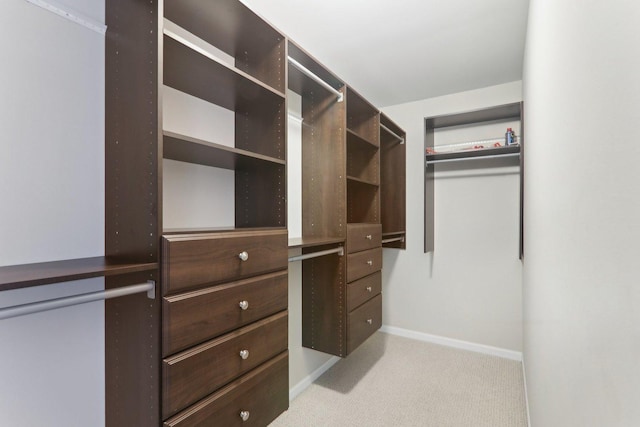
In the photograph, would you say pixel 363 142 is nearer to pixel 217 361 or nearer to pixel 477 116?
pixel 477 116

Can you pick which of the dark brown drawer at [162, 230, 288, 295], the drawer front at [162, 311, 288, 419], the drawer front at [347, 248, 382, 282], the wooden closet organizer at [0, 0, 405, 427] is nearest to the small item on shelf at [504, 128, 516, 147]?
the drawer front at [347, 248, 382, 282]

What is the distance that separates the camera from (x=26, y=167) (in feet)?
3.28

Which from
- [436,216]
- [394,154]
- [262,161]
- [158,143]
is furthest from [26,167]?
[436,216]

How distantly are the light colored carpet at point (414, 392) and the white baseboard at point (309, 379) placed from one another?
0.10ft

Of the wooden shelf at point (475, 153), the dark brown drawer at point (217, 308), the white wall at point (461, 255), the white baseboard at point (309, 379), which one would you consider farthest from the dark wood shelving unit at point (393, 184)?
the dark brown drawer at point (217, 308)

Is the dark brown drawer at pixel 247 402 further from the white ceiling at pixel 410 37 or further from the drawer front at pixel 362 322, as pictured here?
the white ceiling at pixel 410 37

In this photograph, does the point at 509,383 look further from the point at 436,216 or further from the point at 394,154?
the point at 394,154

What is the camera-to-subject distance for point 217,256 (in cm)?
110

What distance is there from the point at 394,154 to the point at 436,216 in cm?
78

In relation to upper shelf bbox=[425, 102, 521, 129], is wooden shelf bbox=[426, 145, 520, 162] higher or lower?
lower

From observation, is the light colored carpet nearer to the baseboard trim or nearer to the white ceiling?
the baseboard trim

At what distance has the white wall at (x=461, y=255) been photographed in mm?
2814

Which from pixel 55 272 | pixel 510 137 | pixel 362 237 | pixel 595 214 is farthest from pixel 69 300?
pixel 510 137

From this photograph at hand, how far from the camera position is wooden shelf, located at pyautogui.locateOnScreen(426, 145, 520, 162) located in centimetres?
260
